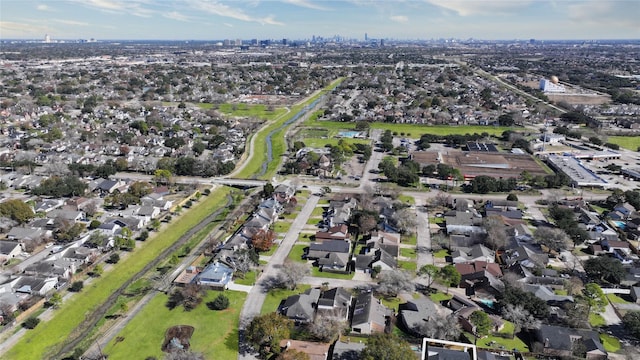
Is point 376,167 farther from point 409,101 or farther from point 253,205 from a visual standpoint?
point 409,101

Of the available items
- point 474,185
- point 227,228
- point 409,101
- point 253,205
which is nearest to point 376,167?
point 474,185

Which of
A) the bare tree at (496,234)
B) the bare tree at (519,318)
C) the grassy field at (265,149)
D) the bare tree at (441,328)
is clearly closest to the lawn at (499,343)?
the bare tree at (519,318)

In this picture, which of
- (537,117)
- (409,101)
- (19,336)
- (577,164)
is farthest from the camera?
(409,101)

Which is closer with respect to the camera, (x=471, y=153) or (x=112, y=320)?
(x=112, y=320)

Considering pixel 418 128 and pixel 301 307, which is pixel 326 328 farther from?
pixel 418 128

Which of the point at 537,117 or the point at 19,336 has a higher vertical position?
the point at 537,117

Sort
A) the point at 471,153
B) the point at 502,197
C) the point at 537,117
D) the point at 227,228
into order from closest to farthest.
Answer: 1. the point at 227,228
2. the point at 502,197
3. the point at 471,153
4. the point at 537,117
